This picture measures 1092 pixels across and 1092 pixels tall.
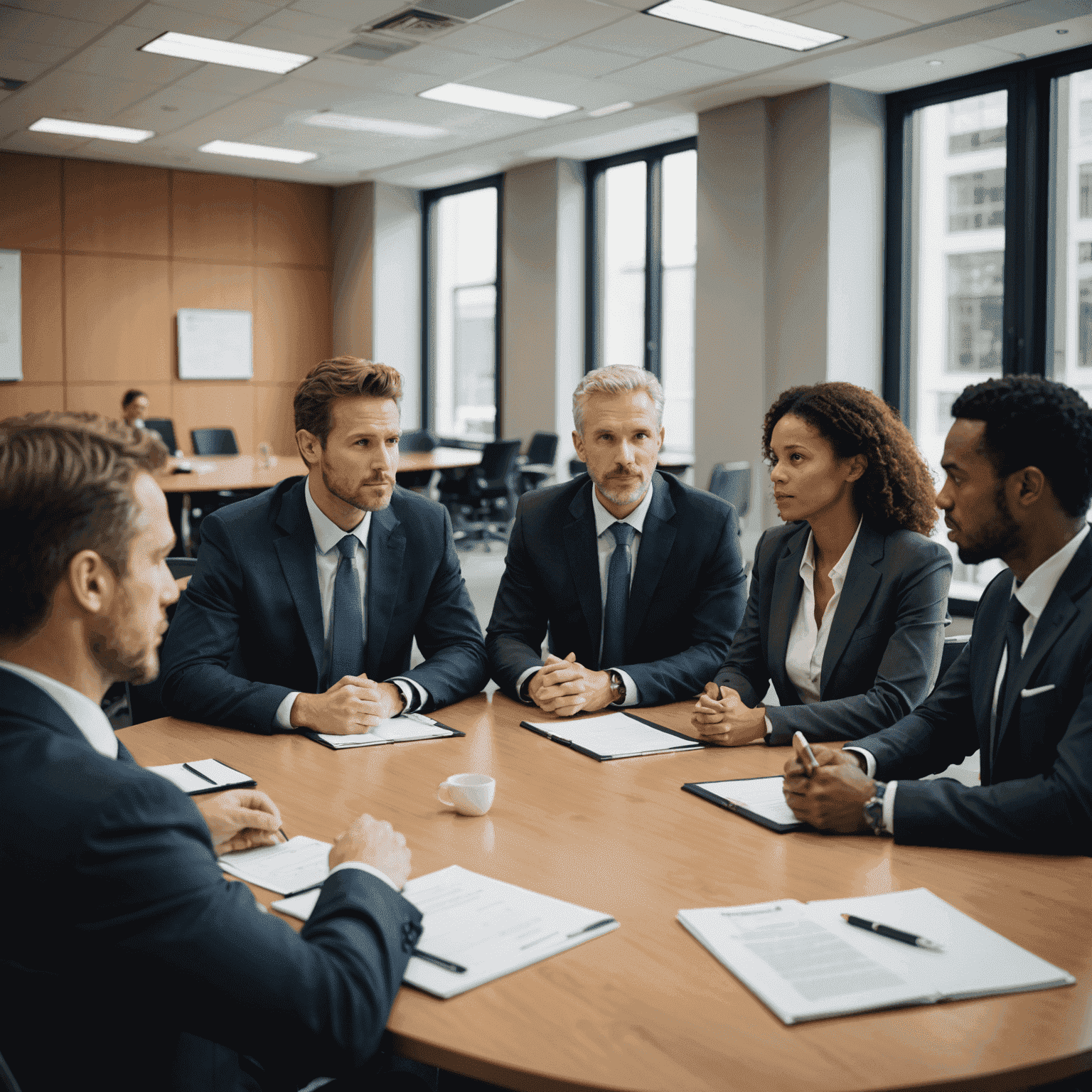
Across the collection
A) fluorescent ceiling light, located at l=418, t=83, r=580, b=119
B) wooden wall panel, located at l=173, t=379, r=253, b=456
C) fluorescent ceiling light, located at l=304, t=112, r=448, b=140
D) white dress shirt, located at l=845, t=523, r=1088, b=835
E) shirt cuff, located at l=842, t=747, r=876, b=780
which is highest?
fluorescent ceiling light, located at l=304, t=112, r=448, b=140

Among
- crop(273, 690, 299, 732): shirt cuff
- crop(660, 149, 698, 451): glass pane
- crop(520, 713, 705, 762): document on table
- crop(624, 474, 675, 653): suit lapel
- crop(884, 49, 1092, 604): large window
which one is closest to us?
crop(520, 713, 705, 762): document on table

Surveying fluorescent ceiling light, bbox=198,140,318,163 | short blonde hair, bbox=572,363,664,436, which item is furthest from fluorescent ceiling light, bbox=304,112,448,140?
short blonde hair, bbox=572,363,664,436

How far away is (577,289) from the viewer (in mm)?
10633

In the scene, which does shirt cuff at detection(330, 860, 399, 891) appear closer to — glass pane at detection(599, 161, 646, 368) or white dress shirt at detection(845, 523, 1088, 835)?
white dress shirt at detection(845, 523, 1088, 835)

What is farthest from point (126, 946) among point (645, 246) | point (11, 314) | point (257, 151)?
point (11, 314)

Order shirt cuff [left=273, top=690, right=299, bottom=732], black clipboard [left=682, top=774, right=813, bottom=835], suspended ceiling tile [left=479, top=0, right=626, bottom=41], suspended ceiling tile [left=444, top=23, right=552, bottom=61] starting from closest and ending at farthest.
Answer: black clipboard [left=682, top=774, right=813, bottom=835] → shirt cuff [left=273, top=690, right=299, bottom=732] → suspended ceiling tile [left=479, top=0, right=626, bottom=41] → suspended ceiling tile [left=444, top=23, right=552, bottom=61]

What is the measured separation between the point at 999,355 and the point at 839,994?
6819 millimetres

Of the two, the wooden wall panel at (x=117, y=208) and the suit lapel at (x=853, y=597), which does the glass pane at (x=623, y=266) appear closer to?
the wooden wall panel at (x=117, y=208)

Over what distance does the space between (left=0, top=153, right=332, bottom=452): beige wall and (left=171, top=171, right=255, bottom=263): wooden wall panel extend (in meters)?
0.01

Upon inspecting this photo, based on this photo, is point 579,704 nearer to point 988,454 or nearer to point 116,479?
point 988,454

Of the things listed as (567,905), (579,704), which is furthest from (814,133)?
(567,905)

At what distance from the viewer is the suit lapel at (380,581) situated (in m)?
2.64

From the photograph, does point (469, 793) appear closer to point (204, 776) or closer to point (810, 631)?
point (204, 776)

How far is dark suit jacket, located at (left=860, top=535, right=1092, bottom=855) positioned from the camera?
5.36 ft
